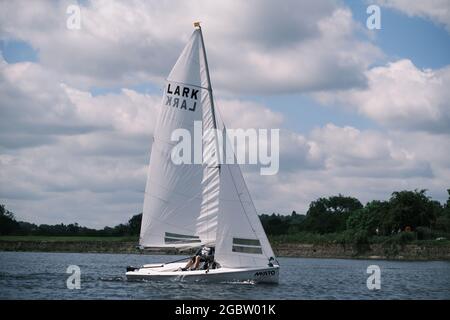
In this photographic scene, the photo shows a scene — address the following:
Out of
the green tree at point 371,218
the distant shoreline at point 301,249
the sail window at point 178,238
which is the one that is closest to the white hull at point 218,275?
the sail window at point 178,238

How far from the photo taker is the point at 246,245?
42.9 m

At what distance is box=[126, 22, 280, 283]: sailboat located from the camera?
43156mm

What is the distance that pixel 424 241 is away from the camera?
96375mm

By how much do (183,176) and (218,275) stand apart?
20.8ft

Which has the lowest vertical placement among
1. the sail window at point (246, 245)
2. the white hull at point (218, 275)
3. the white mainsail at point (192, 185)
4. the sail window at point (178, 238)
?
the white hull at point (218, 275)

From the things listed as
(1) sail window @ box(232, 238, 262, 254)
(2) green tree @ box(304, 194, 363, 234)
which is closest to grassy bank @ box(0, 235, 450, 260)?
(2) green tree @ box(304, 194, 363, 234)

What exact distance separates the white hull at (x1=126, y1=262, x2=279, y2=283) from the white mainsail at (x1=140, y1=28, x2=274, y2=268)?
28.8 inches

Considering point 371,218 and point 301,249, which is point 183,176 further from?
point 371,218

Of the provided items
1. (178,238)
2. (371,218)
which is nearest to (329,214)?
(371,218)

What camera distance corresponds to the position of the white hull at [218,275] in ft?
138

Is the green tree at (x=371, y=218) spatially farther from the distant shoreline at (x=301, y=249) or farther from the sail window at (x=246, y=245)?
the sail window at (x=246, y=245)

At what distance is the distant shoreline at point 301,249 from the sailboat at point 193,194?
102 feet

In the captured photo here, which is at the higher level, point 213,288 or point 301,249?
point 301,249
